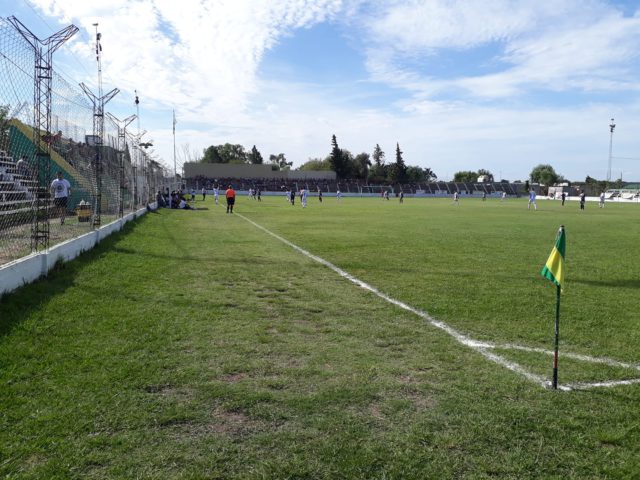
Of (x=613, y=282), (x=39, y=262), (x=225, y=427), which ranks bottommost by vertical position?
(x=225, y=427)

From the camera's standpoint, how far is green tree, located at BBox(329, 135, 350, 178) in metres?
124

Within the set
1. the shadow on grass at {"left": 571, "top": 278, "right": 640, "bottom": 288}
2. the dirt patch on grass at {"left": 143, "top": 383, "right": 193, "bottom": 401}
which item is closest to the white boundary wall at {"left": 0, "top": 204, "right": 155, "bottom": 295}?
the dirt patch on grass at {"left": 143, "top": 383, "right": 193, "bottom": 401}

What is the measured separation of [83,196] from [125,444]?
19663mm

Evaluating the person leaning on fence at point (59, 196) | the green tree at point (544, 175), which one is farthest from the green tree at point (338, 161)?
the person leaning on fence at point (59, 196)

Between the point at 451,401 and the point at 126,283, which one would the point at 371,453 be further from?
the point at 126,283

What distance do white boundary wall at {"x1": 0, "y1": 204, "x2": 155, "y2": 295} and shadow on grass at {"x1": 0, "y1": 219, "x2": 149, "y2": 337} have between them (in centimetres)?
9

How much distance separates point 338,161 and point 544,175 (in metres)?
76.3

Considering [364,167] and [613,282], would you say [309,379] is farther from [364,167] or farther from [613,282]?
[364,167]

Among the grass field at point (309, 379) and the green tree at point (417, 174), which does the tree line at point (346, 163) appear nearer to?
the green tree at point (417, 174)

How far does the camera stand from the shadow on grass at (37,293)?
5.71 meters

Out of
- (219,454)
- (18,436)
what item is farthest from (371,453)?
(18,436)

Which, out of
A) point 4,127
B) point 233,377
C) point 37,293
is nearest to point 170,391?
point 233,377

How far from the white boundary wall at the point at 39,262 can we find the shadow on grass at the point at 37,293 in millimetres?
90

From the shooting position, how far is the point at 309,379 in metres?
4.27
